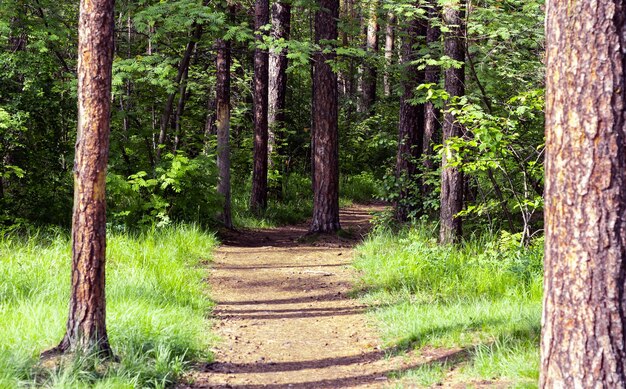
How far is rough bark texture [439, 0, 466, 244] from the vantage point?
981 centimetres

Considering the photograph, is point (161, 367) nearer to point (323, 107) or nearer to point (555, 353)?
point (555, 353)

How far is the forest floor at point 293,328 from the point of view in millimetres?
5898

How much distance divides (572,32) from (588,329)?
166cm

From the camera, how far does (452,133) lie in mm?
9875

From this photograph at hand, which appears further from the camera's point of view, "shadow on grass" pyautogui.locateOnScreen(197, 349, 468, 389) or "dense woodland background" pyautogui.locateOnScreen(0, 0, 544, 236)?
"dense woodland background" pyautogui.locateOnScreen(0, 0, 544, 236)

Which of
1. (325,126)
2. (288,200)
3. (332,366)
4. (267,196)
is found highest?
(325,126)

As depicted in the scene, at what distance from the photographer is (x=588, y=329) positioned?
3.62m

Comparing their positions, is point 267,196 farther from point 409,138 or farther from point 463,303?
point 463,303

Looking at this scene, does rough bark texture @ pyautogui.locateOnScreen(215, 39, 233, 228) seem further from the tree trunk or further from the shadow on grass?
the tree trunk

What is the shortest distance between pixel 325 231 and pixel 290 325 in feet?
19.7

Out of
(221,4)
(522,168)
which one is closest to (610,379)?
(522,168)

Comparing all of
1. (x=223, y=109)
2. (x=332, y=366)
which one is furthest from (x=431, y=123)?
(x=332, y=366)

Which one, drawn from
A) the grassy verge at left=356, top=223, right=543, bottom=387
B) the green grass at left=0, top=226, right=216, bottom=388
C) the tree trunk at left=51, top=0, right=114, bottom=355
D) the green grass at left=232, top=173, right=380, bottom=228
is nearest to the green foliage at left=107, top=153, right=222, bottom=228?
the green grass at left=0, top=226, right=216, bottom=388

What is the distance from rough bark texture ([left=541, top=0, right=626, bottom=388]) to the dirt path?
7.29 ft
